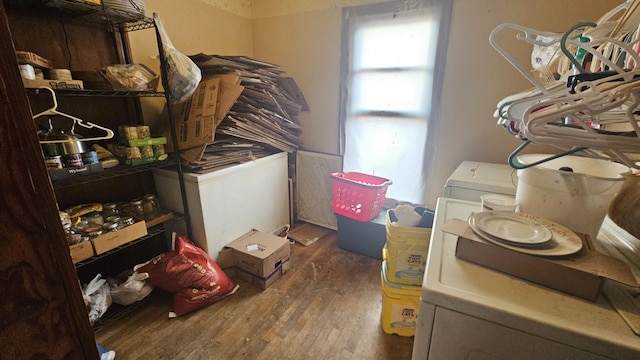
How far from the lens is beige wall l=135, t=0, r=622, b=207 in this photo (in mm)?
1729

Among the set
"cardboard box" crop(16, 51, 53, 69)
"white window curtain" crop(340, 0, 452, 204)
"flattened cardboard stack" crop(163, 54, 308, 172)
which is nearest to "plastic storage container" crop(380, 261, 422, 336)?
"white window curtain" crop(340, 0, 452, 204)

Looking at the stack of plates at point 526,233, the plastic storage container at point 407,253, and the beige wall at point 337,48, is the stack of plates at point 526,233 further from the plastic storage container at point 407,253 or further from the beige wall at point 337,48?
the beige wall at point 337,48

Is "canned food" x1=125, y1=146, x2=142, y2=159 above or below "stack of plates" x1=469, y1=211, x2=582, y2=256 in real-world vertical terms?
above

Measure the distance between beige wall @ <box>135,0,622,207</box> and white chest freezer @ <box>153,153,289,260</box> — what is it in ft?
2.26

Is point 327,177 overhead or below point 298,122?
below

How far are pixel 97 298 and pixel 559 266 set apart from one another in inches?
81.5

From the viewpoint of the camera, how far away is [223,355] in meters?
1.36

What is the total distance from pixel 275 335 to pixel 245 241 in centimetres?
77

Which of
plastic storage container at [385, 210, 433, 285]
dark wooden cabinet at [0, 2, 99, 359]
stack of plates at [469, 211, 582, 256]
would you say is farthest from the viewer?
plastic storage container at [385, 210, 433, 285]

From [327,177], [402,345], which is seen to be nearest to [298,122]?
[327,177]

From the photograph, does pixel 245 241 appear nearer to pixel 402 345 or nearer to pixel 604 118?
pixel 402 345

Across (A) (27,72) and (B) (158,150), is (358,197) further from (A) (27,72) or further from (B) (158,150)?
(A) (27,72)

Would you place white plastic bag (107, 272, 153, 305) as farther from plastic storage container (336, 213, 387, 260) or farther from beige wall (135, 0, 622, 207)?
beige wall (135, 0, 622, 207)

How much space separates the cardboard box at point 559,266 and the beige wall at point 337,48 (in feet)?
4.84
